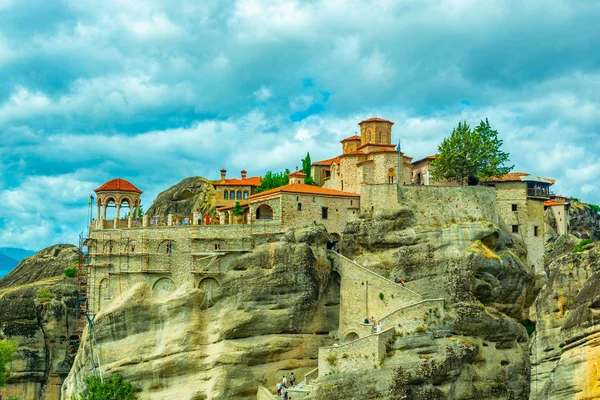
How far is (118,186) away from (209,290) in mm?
13393

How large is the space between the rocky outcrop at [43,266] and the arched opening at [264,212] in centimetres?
2325

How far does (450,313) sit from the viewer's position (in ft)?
197

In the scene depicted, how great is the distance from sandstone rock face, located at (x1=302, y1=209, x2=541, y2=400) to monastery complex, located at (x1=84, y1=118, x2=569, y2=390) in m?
1.70

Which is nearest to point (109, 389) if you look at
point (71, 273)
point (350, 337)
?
point (350, 337)

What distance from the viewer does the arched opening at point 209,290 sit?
65.8 meters

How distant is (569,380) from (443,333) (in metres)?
27.5

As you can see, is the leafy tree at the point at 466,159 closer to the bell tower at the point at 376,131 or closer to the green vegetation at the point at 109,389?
the bell tower at the point at 376,131

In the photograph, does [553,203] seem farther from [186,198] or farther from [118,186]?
[118,186]

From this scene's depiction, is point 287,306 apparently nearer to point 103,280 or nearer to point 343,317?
point 343,317

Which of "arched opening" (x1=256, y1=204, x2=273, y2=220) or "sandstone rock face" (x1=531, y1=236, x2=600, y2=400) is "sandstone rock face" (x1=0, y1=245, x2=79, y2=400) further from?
"sandstone rock face" (x1=531, y1=236, x2=600, y2=400)

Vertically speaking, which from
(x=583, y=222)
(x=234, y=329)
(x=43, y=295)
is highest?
(x=583, y=222)

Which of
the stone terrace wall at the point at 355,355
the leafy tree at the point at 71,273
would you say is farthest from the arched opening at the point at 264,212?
the leafy tree at the point at 71,273

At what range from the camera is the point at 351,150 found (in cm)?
7881

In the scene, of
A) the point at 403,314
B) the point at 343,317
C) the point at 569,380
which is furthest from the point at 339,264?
the point at 569,380
